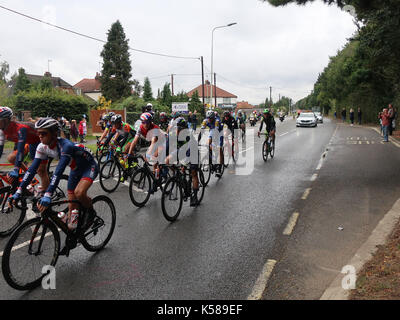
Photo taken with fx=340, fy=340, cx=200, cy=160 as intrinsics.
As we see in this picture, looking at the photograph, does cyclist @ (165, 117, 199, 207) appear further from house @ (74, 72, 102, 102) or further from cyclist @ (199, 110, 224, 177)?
house @ (74, 72, 102, 102)

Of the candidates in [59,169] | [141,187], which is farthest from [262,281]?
[141,187]

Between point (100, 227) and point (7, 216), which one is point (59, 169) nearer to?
point (100, 227)

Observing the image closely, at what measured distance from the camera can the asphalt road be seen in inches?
150

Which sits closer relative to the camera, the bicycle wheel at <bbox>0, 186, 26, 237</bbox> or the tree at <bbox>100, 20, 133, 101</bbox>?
the bicycle wheel at <bbox>0, 186, 26, 237</bbox>

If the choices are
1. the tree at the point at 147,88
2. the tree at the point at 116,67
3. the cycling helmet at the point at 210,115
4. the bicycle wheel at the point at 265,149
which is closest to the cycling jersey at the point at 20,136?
the cycling helmet at the point at 210,115

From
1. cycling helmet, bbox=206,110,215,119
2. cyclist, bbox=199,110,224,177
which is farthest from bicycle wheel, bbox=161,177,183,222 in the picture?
cycling helmet, bbox=206,110,215,119

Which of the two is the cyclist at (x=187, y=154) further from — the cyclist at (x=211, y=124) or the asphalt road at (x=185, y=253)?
the cyclist at (x=211, y=124)

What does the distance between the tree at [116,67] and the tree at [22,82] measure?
15.3m

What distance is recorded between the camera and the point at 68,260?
466 cm

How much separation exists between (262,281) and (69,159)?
286 cm

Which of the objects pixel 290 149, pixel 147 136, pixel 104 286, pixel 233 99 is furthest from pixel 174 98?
pixel 233 99

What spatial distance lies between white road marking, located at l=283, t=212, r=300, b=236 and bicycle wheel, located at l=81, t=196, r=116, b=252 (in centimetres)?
282

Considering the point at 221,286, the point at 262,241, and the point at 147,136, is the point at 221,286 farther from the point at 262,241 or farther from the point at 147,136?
the point at 147,136

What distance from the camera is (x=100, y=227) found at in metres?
5.06
